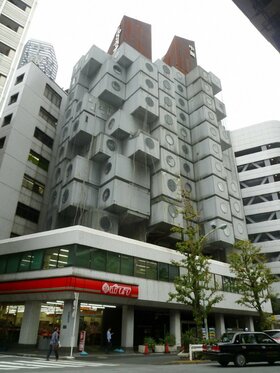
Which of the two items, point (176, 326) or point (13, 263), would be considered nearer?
point (13, 263)

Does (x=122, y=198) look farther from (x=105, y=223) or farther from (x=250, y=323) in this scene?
(x=250, y=323)

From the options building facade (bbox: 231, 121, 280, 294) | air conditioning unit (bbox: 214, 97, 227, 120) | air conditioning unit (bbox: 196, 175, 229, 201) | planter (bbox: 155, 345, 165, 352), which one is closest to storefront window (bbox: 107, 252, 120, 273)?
planter (bbox: 155, 345, 165, 352)

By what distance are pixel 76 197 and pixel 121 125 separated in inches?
419

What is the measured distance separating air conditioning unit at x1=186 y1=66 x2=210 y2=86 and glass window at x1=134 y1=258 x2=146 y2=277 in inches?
1466

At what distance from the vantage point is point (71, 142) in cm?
4131

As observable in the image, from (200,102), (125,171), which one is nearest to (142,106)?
(125,171)

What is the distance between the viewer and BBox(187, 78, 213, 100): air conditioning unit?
51.5 m

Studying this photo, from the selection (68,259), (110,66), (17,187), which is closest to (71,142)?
(17,187)

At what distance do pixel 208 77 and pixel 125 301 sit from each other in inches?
1710

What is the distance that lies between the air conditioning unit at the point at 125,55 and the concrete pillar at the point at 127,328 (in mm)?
34392

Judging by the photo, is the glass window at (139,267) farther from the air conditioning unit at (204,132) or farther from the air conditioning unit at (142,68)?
the air conditioning unit at (142,68)

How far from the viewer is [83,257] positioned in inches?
918

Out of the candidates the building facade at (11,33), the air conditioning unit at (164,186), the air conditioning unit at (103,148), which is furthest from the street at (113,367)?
the air conditioning unit at (103,148)

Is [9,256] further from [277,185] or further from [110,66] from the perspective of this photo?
[277,185]
